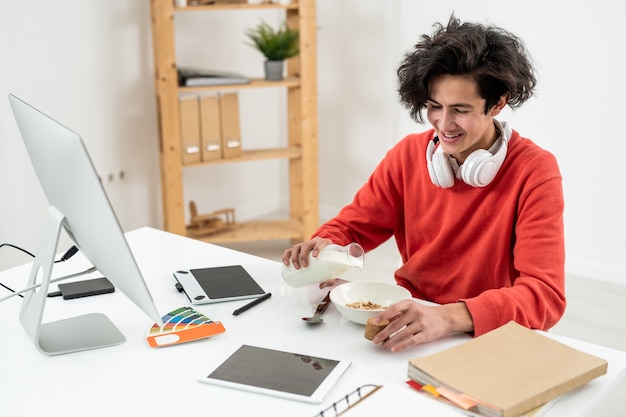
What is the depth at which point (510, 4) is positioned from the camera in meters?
3.43

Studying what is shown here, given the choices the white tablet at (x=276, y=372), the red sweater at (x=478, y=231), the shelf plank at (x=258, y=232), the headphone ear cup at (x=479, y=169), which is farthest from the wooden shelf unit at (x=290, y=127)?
the white tablet at (x=276, y=372)

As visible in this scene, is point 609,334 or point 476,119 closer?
point 476,119

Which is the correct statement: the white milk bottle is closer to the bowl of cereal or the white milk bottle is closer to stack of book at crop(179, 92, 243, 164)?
the bowl of cereal

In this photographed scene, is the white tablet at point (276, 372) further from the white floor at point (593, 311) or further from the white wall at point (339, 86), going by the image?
the white wall at point (339, 86)

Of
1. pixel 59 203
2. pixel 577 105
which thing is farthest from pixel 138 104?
pixel 59 203

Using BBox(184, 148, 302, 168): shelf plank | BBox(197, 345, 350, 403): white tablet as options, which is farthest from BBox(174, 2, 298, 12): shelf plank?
BBox(197, 345, 350, 403): white tablet

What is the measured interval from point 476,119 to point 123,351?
915 mm

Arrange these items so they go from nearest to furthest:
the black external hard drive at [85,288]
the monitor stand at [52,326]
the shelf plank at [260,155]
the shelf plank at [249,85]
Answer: the monitor stand at [52,326], the black external hard drive at [85,288], the shelf plank at [249,85], the shelf plank at [260,155]

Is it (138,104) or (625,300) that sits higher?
(138,104)

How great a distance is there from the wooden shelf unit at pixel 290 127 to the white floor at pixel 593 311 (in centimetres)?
21

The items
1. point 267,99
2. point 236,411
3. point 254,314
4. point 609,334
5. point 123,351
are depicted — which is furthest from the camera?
point 267,99

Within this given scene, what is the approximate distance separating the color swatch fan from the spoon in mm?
175

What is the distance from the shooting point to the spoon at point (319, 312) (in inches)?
57.0

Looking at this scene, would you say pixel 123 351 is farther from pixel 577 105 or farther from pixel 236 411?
pixel 577 105
